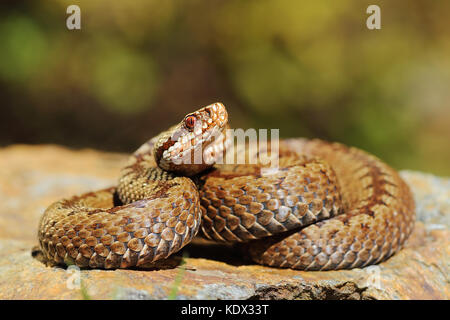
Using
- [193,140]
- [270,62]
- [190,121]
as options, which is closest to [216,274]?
[193,140]

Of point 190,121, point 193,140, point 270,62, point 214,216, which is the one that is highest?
point 270,62

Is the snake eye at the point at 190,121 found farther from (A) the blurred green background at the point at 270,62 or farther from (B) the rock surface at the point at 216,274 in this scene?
(A) the blurred green background at the point at 270,62

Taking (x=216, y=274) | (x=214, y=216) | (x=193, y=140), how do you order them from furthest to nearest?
(x=193, y=140) < (x=214, y=216) < (x=216, y=274)

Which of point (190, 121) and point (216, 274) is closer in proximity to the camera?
point (216, 274)

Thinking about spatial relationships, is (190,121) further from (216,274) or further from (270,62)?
(270,62)

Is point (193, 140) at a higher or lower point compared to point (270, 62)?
lower

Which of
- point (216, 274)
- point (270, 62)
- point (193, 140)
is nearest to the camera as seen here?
point (216, 274)
